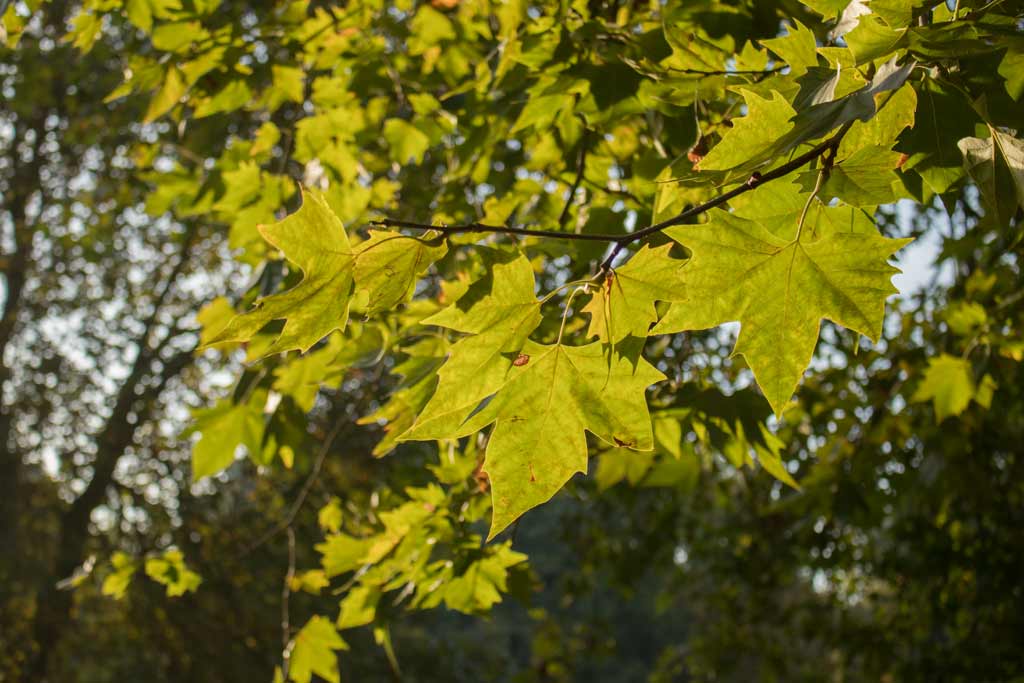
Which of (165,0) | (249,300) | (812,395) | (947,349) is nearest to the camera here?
(249,300)

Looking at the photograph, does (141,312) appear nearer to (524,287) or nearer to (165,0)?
(165,0)

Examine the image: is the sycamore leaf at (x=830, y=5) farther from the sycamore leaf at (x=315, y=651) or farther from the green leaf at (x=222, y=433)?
the sycamore leaf at (x=315, y=651)

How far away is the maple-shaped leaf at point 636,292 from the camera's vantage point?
1043 mm

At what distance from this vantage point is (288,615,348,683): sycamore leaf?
242 cm

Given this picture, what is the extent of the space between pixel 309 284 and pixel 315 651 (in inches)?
67.8

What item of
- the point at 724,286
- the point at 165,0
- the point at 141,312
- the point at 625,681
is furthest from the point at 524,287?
the point at 625,681

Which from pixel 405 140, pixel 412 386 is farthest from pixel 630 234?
pixel 405 140

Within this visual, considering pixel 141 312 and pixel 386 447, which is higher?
pixel 386 447

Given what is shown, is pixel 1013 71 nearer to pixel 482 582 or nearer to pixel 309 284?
pixel 309 284

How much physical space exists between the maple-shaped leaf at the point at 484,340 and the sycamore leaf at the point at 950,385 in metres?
2.10

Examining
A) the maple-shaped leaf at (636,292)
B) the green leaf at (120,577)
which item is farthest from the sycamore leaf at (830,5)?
the green leaf at (120,577)

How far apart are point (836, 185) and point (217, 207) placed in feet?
6.35

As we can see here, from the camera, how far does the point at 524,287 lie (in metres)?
1.11

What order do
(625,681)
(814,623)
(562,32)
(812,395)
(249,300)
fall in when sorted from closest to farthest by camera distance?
(562,32), (249,300), (812,395), (814,623), (625,681)
